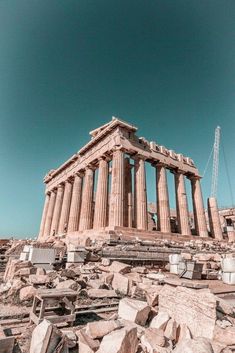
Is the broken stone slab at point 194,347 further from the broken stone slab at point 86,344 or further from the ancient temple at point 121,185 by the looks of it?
the ancient temple at point 121,185

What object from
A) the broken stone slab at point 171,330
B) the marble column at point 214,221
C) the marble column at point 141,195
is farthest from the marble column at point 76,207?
the broken stone slab at point 171,330

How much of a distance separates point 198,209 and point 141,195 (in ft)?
38.4

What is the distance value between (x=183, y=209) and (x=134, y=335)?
91.0ft

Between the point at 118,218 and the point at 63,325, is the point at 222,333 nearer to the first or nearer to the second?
the point at 63,325

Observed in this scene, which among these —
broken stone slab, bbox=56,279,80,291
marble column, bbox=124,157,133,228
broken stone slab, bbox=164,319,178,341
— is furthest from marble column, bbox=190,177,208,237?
broken stone slab, bbox=164,319,178,341

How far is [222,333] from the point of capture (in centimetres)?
390

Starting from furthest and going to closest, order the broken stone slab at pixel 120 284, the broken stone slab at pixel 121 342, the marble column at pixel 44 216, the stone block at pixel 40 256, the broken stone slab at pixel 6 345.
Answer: the marble column at pixel 44 216, the stone block at pixel 40 256, the broken stone slab at pixel 120 284, the broken stone slab at pixel 6 345, the broken stone slab at pixel 121 342

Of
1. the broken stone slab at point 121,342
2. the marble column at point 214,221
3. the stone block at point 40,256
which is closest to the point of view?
the broken stone slab at point 121,342

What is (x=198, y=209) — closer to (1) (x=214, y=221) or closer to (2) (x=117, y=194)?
(1) (x=214, y=221)

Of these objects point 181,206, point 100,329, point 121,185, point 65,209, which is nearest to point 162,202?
point 181,206

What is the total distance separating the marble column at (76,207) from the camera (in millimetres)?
30391

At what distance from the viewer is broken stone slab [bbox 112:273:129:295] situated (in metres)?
7.51

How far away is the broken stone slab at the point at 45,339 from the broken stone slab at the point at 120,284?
4301 mm

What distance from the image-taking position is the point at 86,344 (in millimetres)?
3506
